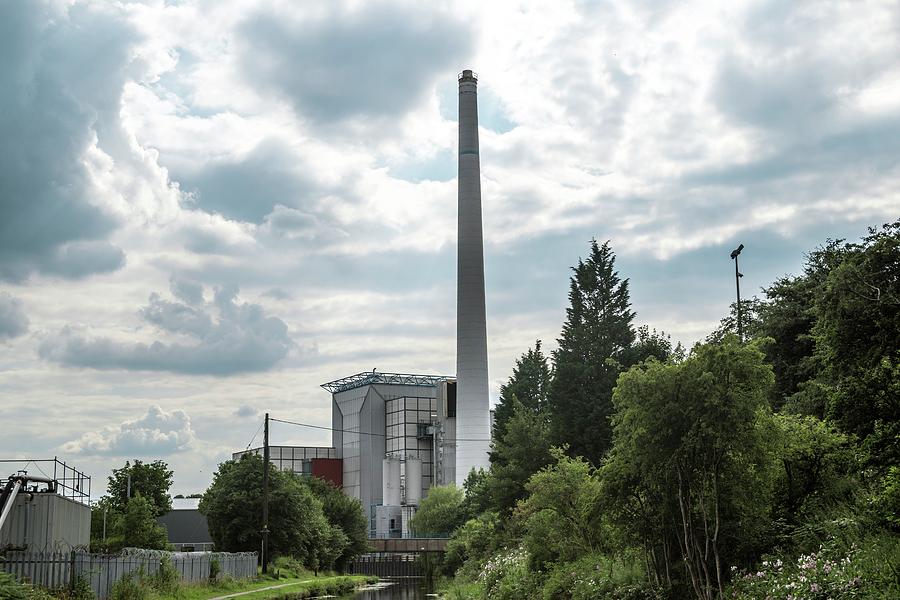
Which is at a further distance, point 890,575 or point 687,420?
point 687,420

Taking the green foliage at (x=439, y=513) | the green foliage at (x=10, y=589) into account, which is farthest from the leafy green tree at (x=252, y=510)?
the green foliage at (x=10, y=589)

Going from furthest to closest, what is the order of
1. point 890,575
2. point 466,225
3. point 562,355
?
1. point 466,225
2. point 562,355
3. point 890,575

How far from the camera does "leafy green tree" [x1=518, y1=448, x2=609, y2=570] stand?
35031mm

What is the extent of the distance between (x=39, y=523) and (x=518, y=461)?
32093 mm

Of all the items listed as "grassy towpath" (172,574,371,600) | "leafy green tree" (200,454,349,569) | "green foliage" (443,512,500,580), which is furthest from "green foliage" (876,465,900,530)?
"leafy green tree" (200,454,349,569)


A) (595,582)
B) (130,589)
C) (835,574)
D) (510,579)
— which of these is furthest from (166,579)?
(835,574)

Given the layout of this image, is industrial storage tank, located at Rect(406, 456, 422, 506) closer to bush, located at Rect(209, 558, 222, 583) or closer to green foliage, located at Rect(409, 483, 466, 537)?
green foliage, located at Rect(409, 483, 466, 537)

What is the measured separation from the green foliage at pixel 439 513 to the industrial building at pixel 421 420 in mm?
→ 2514

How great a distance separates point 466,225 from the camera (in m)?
95.4

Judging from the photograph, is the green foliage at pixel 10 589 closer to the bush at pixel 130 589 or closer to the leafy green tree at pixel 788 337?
the bush at pixel 130 589

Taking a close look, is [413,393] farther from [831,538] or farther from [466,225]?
[831,538]

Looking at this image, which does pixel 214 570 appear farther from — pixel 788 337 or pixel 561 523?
pixel 788 337

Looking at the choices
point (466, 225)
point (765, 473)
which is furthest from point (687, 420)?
point (466, 225)

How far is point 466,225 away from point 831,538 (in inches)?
3002
